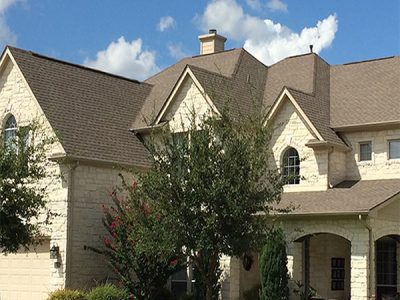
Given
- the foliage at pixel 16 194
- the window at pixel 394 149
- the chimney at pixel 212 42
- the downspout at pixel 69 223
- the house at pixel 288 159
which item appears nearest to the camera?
the foliage at pixel 16 194

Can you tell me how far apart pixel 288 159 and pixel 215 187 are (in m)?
9.78

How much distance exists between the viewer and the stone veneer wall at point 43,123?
2667 cm

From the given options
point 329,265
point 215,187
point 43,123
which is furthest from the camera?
point 329,265

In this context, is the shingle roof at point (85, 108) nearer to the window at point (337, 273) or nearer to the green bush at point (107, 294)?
the green bush at point (107, 294)

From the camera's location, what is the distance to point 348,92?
31.1m

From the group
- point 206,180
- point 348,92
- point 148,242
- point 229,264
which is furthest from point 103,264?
point 348,92

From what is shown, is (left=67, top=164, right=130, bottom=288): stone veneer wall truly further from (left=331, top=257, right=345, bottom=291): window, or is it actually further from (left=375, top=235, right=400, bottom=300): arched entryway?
(left=375, top=235, right=400, bottom=300): arched entryway

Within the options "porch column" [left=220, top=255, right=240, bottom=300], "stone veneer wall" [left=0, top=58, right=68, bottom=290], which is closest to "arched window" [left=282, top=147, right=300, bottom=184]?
"porch column" [left=220, top=255, right=240, bottom=300]

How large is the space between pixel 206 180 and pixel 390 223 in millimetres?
8420

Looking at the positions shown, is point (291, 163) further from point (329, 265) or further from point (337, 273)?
point (337, 273)

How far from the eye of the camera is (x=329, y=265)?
28.7 m

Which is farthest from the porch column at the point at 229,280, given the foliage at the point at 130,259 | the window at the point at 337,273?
the window at the point at 337,273

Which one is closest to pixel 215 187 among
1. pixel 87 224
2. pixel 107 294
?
pixel 107 294

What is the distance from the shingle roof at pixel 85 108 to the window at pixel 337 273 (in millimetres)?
8348
